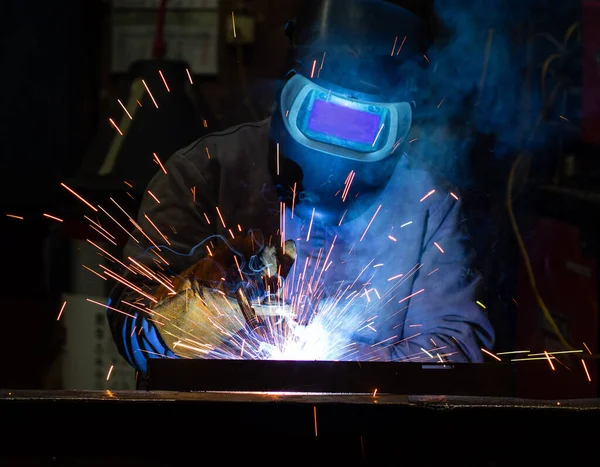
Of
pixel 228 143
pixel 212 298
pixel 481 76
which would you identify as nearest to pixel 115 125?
pixel 228 143

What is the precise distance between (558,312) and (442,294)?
0.34 meters

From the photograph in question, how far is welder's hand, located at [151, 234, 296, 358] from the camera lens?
140 centimetres

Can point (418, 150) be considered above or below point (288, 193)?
above

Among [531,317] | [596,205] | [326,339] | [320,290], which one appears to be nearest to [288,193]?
[320,290]

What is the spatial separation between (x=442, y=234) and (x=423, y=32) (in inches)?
19.3

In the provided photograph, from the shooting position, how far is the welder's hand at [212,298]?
1.40 meters

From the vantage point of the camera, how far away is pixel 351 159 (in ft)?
4.59

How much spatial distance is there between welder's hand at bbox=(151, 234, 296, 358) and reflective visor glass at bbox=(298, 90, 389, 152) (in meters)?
0.31

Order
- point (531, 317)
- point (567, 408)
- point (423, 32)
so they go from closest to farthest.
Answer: point (567, 408) → point (423, 32) → point (531, 317)

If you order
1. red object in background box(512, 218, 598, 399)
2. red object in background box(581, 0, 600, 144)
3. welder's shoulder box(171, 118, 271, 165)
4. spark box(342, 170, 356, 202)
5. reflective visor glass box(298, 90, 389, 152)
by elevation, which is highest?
red object in background box(581, 0, 600, 144)

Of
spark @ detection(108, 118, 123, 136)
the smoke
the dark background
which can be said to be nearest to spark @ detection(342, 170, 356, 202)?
the smoke

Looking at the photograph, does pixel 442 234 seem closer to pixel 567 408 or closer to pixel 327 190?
pixel 327 190

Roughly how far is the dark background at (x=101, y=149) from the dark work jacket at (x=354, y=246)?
2.2 inches

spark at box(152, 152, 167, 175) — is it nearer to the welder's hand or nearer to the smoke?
the welder's hand
